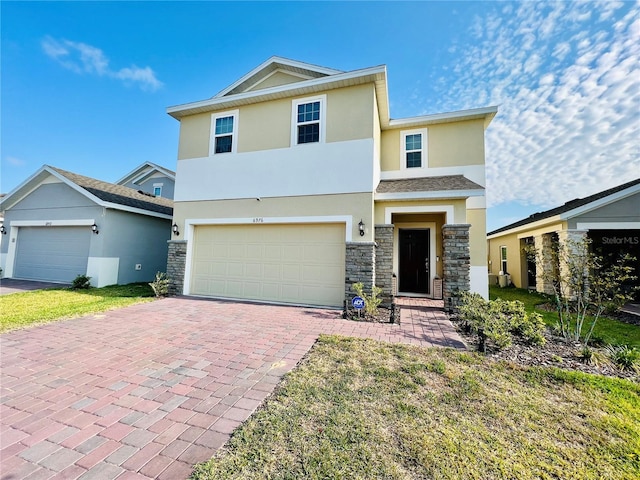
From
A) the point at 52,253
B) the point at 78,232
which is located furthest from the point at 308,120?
the point at 52,253

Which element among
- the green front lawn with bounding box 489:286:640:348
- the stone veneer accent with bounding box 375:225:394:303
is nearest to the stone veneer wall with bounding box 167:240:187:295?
the stone veneer accent with bounding box 375:225:394:303

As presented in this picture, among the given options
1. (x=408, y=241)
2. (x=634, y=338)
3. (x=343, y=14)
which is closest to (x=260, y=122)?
(x=343, y=14)

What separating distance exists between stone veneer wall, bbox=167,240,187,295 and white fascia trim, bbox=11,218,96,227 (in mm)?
4396

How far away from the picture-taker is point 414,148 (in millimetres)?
10430

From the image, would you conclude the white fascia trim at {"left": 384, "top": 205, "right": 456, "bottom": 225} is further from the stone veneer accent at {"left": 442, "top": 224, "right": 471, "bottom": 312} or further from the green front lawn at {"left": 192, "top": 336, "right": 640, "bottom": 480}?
the green front lawn at {"left": 192, "top": 336, "right": 640, "bottom": 480}

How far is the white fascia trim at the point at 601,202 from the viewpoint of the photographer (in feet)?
31.6

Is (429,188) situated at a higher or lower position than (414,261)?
higher

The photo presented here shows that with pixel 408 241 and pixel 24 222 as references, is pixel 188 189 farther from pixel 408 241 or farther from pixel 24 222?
pixel 24 222

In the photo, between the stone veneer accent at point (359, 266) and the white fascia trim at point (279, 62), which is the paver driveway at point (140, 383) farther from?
the white fascia trim at point (279, 62)

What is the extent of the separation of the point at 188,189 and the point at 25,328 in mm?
5880

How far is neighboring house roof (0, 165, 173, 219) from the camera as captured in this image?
1130cm

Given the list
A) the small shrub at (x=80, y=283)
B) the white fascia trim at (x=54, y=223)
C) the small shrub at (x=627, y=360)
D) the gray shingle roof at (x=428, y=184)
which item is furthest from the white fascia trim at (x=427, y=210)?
the white fascia trim at (x=54, y=223)

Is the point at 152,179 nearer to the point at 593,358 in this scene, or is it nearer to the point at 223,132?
the point at 223,132

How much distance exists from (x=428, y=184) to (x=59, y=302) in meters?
12.1
